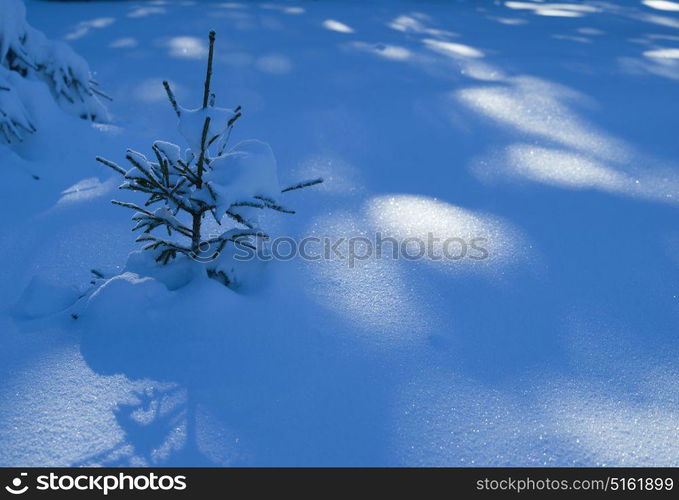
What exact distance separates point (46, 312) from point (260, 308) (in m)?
0.67

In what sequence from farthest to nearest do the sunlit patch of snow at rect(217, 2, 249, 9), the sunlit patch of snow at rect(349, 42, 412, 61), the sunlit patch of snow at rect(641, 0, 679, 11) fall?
the sunlit patch of snow at rect(641, 0, 679, 11) < the sunlit patch of snow at rect(217, 2, 249, 9) < the sunlit patch of snow at rect(349, 42, 412, 61)

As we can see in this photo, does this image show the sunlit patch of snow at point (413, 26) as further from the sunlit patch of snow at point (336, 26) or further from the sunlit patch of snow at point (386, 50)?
the sunlit patch of snow at point (386, 50)

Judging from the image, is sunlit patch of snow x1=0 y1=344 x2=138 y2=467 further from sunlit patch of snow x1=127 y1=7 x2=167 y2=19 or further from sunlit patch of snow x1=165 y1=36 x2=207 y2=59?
sunlit patch of snow x1=127 y1=7 x2=167 y2=19

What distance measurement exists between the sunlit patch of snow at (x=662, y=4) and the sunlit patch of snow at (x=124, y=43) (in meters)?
6.28

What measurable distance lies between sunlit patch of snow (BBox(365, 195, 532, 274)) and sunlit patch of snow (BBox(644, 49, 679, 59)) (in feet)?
10.6

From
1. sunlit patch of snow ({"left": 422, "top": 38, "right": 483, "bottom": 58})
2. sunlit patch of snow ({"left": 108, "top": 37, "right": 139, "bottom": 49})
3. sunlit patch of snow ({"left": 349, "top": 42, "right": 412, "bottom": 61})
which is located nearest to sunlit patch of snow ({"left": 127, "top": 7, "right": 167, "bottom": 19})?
sunlit patch of snow ({"left": 108, "top": 37, "right": 139, "bottom": 49})

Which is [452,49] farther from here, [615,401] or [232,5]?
[615,401]

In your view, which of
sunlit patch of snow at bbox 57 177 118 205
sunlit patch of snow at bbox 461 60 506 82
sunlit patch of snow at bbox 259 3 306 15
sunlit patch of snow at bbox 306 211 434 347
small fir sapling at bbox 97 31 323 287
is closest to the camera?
small fir sapling at bbox 97 31 323 287

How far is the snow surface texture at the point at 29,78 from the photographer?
8.35 ft

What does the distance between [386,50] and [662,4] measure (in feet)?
15.0

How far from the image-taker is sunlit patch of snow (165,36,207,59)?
4.36m

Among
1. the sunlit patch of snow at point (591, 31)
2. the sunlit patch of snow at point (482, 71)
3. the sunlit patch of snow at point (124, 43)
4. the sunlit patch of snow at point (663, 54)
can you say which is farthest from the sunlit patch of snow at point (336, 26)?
the sunlit patch of snow at point (663, 54)

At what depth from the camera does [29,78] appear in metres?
2.94
